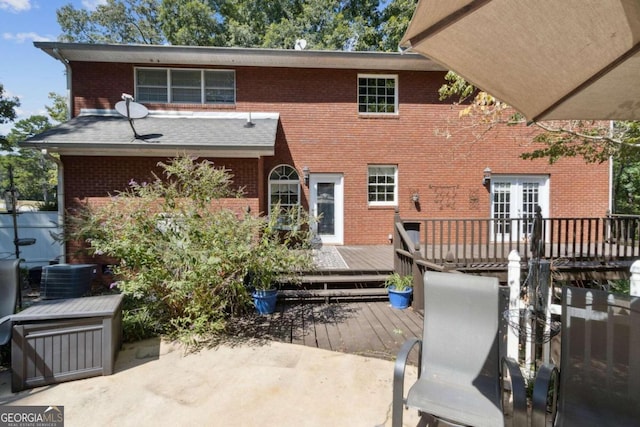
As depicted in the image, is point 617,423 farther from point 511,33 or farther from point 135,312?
point 135,312

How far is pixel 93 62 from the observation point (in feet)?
29.2

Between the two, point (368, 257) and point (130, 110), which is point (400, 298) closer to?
point (368, 257)

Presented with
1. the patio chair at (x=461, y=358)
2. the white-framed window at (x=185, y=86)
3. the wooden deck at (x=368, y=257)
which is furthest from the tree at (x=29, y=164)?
the patio chair at (x=461, y=358)

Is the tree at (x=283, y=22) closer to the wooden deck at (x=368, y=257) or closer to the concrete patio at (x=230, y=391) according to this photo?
the wooden deck at (x=368, y=257)

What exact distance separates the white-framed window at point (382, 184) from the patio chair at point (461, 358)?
6.97 meters

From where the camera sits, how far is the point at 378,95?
9914mm

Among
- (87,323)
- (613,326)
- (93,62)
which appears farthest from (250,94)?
(613,326)

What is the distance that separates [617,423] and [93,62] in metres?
11.9

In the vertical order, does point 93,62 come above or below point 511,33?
above

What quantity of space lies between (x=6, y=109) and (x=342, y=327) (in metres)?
18.2

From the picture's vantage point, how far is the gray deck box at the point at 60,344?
Answer: 3.18m

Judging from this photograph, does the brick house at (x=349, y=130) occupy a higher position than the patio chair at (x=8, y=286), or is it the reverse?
the brick house at (x=349, y=130)

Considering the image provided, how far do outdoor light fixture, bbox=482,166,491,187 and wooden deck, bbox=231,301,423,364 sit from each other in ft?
20.1

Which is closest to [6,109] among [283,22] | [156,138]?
[156,138]
